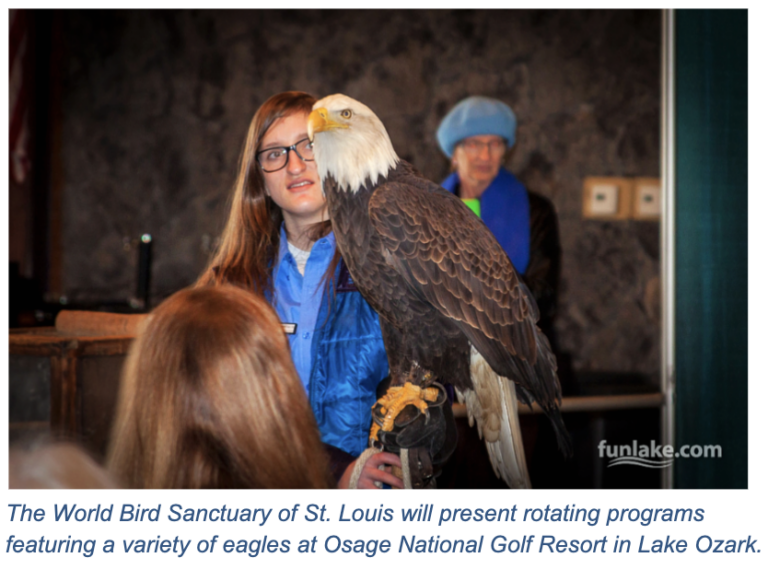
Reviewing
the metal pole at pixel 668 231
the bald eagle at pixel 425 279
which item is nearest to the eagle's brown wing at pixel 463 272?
the bald eagle at pixel 425 279

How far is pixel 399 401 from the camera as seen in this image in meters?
1.00

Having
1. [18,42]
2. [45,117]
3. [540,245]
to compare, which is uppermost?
[18,42]

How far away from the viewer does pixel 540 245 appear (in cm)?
121

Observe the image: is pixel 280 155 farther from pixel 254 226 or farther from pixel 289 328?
pixel 289 328

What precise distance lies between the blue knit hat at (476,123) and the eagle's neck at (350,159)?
13.3 inches

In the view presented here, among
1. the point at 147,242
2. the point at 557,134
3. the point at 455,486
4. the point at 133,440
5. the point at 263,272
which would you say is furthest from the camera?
the point at 557,134

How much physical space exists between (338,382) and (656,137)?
962 millimetres

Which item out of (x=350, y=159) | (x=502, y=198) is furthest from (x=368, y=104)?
(x=350, y=159)

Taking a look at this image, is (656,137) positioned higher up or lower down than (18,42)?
lower down

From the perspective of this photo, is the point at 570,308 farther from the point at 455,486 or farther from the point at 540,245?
the point at 455,486

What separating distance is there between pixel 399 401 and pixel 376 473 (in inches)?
5.9

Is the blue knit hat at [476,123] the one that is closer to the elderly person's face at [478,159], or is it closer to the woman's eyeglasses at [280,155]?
the elderly person's face at [478,159]

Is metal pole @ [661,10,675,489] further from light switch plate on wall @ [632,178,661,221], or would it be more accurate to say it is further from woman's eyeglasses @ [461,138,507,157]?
woman's eyeglasses @ [461,138,507,157]

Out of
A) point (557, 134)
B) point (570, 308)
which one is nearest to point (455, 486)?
point (570, 308)
